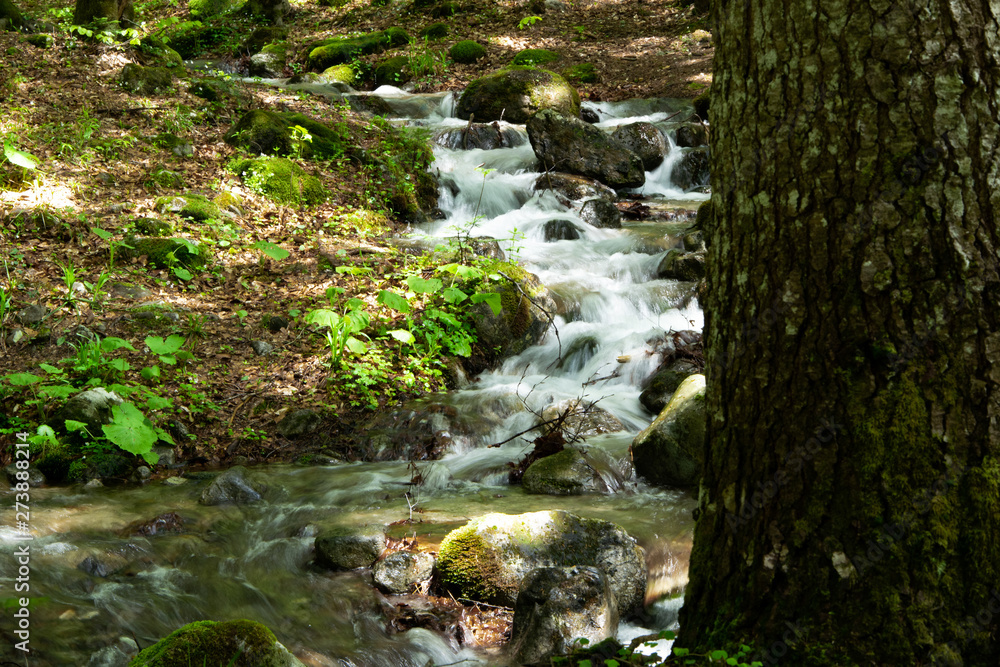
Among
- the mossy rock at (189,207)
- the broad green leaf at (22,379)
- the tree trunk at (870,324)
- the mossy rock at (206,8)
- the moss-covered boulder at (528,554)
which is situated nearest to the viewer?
the tree trunk at (870,324)

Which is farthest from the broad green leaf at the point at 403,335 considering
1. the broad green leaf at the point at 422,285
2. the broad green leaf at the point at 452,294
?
the broad green leaf at the point at 452,294

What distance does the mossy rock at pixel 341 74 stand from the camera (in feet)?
47.2

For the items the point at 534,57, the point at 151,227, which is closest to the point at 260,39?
the point at 534,57

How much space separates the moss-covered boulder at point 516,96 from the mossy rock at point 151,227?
21.7ft

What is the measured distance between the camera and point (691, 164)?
11.4 metres

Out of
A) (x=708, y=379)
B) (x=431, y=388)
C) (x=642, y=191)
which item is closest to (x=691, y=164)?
(x=642, y=191)

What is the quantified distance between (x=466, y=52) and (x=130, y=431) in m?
13.4

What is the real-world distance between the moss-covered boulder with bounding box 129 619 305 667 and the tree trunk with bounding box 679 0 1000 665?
62.6 inches

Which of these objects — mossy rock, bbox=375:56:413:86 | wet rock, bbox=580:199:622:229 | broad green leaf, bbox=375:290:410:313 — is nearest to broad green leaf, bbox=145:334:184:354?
broad green leaf, bbox=375:290:410:313

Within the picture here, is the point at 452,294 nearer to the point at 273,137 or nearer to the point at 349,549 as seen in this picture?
the point at 349,549

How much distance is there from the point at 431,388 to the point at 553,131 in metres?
5.82

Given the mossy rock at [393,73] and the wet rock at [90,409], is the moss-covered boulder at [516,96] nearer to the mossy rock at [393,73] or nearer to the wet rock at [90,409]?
the mossy rock at [393,73]

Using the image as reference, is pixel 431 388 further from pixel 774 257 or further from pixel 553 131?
pixel 553 131

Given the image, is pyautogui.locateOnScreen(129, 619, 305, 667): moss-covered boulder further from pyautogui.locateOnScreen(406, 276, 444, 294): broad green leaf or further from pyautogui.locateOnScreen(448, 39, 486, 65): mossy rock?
pyautogui.locateOnScreen(448, 39, 486, 65): mossy rock
